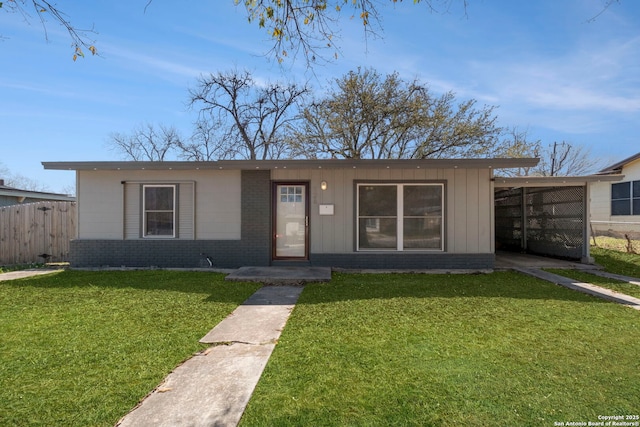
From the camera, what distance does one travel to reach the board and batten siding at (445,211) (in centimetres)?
820

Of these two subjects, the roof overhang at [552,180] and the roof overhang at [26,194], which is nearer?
the roof overhang at [552,180]

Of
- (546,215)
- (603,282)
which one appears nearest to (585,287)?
(603,282)

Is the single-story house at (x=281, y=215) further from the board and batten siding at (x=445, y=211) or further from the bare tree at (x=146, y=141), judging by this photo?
the bare tree at (x=146, y=141)

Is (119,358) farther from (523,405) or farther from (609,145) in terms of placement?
(609,145)

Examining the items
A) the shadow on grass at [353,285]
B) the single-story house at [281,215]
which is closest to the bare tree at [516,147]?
the single-story house at [281,215]

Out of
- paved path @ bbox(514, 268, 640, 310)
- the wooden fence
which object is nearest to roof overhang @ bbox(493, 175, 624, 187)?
paved path @ bbox(514, 268, 640, 310)

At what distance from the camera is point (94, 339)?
12.2ft

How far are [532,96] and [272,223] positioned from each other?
11743 millimetres

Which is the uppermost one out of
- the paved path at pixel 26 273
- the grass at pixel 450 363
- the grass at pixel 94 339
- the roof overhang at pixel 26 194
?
the roof overhang at pixel 26 194

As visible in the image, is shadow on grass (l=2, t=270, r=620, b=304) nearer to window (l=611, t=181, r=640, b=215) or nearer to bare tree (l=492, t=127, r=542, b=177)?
window (l=611, t=181, r=640, b=215)

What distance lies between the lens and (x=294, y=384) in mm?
2752

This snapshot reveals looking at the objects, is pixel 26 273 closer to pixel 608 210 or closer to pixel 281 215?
pixel 281 215

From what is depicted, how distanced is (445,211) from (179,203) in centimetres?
636

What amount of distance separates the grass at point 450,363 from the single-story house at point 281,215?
110 inches
